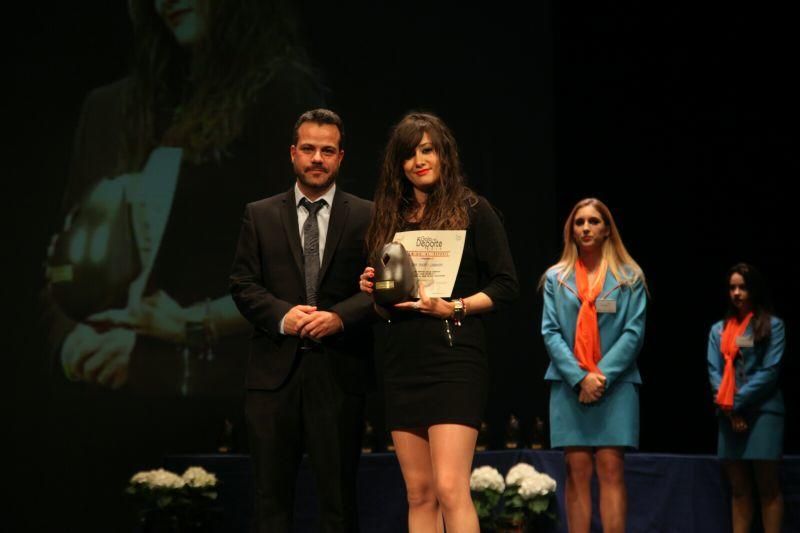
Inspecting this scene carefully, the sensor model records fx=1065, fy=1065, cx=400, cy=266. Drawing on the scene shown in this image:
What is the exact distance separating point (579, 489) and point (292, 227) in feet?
6.21

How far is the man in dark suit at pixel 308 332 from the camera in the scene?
10.9ft

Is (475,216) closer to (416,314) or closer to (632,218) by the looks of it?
(416,314)

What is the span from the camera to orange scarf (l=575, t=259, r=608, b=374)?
4.61 m

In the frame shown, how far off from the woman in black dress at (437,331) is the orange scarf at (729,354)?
8.98 ft

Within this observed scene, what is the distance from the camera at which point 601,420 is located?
4.52m

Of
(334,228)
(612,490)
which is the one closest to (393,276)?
(334,228)

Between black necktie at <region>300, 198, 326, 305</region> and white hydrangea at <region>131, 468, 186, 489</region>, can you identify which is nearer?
black necktie at <region>300, 198, 326, 305</region>

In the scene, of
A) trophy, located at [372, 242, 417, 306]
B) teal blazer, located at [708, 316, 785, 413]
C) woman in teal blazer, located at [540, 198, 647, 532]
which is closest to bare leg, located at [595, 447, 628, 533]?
woman in teal blazer, located at [540, 198, 647, 532]

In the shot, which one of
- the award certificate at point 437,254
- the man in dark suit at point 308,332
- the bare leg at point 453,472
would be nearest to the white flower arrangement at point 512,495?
the man in dark suit at point 308,332

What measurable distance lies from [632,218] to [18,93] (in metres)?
3.85

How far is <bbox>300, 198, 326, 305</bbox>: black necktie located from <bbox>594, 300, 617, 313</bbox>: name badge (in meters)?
1.61

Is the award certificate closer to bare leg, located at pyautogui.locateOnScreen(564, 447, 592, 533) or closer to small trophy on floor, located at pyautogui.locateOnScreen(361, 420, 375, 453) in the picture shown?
bare leg, located at pyautogui.locateOnScreen(564, 447, 592, 533)

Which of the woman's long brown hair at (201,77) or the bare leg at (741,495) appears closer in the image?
the bare leg at (741,495)

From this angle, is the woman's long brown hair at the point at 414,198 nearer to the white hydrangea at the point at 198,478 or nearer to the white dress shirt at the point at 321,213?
the white dress shirt at the point at 321,213
